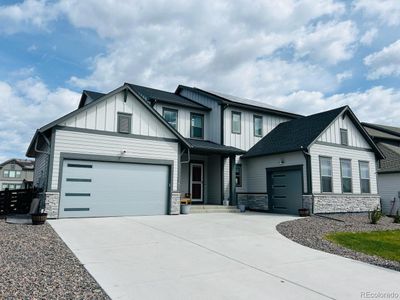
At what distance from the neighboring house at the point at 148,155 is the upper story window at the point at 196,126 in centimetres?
6

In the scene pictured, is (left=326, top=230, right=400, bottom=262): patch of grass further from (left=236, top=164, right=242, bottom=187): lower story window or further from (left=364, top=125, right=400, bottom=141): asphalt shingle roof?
(left=364, top=125, right=400, bottom=141): asphalt shingle roof

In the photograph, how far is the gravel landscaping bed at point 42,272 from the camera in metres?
3.77

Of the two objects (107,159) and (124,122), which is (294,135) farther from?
(107,159)

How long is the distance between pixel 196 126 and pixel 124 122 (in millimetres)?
6063

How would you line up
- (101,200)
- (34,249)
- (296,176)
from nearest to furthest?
(34,249)
(101,200)
(296,176)

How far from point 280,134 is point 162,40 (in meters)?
9.02

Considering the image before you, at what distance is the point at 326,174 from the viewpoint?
598 inches

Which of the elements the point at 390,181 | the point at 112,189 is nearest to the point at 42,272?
the point at 112,189

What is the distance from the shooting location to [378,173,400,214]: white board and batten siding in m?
18.5

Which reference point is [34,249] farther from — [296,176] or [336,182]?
[336,182]

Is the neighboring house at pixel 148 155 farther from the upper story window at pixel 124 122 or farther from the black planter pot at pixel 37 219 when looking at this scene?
the black planter pot at pixel 37 219

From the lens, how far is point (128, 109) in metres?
12.9

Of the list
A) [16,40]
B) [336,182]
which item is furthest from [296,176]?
[16,40]

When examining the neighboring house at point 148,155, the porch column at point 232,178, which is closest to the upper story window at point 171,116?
the neighboring house at point 148,155
